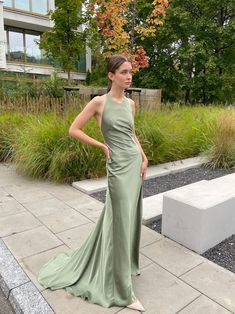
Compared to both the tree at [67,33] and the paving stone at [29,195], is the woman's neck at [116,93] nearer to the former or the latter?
the paving stone at [29,195]

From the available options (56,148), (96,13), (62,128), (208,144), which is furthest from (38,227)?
(96,13)

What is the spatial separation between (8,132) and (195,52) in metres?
11.1

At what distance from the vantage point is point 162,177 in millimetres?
5211

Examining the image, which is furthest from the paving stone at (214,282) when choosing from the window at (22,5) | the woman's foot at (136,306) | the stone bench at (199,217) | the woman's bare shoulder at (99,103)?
the window at (22,5)

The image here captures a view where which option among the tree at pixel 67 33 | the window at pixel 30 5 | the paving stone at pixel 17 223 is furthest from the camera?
the window at pixel 30 5

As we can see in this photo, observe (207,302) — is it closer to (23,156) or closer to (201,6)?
(23,156)

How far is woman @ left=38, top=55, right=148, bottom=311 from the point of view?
1977mm

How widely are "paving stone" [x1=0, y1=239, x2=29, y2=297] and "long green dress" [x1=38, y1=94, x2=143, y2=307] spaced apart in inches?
16.4

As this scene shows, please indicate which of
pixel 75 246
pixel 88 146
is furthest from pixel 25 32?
pixel 75 246

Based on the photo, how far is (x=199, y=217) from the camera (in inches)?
107

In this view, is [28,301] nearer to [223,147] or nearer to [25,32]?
[223,147]

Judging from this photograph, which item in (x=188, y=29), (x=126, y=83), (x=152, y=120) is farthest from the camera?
(x=188, y=29)

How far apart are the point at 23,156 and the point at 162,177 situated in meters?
2.43

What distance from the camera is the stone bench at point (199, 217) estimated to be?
2.76 metres
